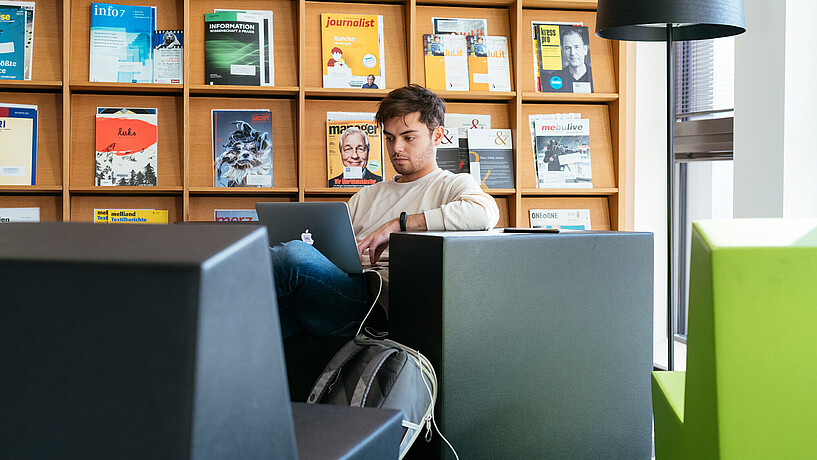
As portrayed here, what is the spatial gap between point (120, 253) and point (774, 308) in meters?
0.83

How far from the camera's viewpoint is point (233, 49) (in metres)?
3.56

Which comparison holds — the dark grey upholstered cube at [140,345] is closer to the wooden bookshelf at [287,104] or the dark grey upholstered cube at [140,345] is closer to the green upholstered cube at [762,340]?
the green upholstered cube at [762,340]

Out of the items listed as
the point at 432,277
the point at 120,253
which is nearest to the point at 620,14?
the point at 432,277

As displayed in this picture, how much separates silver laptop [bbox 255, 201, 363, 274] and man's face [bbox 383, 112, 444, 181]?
75 cm

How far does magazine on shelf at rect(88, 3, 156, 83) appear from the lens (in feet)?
11.4

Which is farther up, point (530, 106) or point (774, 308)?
point (530, 106)

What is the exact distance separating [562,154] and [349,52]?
4.00ft

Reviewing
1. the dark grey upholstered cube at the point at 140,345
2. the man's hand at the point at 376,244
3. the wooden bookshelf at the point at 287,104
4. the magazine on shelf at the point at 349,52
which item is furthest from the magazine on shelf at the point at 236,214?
the dark grey upholstered cube at the point at 140,345

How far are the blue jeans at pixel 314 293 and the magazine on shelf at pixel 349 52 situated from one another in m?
1.86

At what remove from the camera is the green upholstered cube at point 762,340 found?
97cm

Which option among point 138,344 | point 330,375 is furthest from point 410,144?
point 138,344

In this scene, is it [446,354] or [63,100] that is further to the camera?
[63,100]

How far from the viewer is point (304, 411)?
876 millimetres

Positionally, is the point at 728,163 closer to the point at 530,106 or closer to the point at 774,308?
the point at 530,106
